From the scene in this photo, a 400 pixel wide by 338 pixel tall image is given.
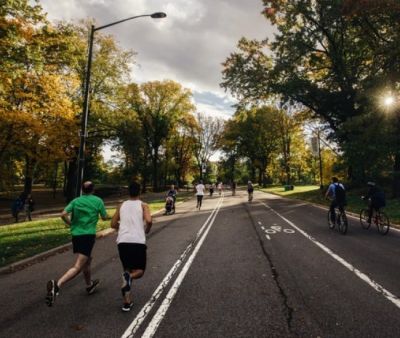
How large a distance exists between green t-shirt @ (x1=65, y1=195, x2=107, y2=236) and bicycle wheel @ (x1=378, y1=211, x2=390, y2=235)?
10163 millimetres

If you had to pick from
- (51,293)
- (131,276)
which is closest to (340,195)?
(131,276)

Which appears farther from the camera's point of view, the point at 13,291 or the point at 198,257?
the point at 198,257

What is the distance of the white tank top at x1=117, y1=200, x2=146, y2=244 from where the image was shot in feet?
16.3

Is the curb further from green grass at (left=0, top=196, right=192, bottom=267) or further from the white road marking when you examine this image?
the white road marking

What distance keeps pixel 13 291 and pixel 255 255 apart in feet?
17.8

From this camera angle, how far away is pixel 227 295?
5391 millimetres

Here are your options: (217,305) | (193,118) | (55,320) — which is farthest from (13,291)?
(193,118)

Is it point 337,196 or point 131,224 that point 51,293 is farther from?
point 337,196

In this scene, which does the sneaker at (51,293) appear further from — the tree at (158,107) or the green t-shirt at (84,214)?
the tree at (158,107)

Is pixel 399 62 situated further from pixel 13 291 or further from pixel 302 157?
pixel 302 157

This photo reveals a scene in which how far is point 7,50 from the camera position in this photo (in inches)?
508

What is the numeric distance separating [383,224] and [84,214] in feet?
34.5

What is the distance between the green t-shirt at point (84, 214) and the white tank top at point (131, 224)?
723 millimetres

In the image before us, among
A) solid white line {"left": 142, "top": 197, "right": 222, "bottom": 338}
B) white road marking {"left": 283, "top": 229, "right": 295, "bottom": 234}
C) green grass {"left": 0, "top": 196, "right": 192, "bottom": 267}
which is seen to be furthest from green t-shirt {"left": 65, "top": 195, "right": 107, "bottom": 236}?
white road marking {"left": 283, "top": 229, "right": 295, "bottom": 234}
